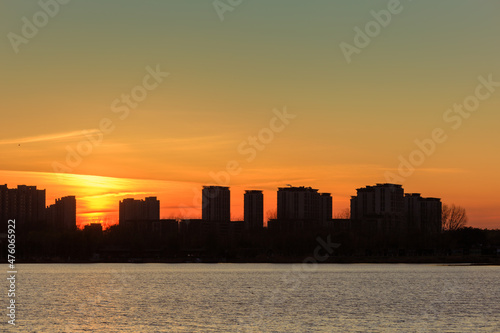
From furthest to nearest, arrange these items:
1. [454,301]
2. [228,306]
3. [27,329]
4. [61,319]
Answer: [454,301] → [228,306] → [61,319] → [27,329]

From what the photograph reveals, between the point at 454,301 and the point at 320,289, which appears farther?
the point at 320,289

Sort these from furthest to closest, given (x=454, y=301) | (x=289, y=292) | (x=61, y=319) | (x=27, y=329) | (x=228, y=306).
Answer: (x=289, y=292) → (x=454, y=301) → (x=228, y=306) → (x=61, y=319) → (x=27, y=329)

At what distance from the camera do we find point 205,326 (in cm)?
5891

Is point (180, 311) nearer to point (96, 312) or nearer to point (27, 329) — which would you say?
point (96, 312)

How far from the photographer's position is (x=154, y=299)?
87.1 meters

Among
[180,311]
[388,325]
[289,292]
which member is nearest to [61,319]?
[180,311]

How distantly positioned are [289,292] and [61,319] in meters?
41.8

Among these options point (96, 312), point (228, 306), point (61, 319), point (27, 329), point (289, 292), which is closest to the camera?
point (27, 329)

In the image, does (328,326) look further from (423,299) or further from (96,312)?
(423,299)

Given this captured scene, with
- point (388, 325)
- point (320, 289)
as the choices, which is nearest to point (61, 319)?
point (388, 325)

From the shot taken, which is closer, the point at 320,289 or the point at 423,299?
the point at 423,299

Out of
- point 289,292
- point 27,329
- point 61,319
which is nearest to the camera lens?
point 27,329

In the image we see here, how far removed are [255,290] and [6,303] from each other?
35.2 m

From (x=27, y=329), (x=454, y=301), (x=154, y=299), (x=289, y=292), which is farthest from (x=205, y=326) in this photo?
(x=289, y=292)
